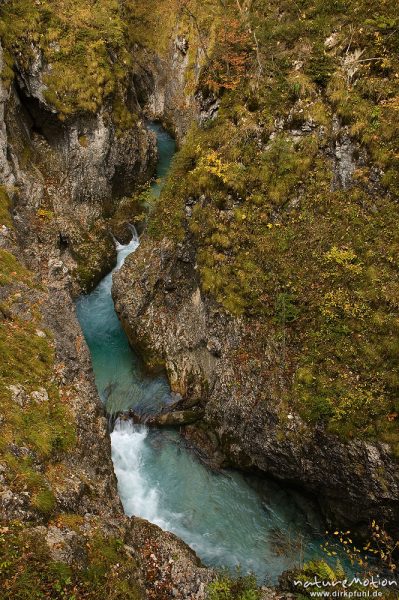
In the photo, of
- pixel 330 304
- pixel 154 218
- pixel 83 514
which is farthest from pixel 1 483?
pixel 154 218

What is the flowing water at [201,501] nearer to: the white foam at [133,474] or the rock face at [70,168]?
the white foam at [133,474]

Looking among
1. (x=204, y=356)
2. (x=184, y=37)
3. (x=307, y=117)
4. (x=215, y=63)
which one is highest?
(x=184, y=37)

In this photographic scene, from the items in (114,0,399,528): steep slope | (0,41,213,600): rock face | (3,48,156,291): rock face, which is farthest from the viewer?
(3,48,156,291): rock face

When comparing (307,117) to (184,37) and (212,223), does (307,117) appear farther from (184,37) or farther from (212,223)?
(184,37)

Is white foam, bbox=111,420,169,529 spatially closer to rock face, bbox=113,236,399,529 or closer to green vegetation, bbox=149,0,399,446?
rock face, bbox=113,236,399,529

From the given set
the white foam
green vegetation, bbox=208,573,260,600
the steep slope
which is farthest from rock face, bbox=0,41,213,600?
the steep slope

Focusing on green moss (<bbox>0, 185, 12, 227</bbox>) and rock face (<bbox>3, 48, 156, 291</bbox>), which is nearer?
green moss (<bbox>0, 185, 12, 227</bbox>)

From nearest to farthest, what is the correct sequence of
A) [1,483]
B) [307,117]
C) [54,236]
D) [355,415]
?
[1,483]
[355,415]
[307,117]
[54,236]

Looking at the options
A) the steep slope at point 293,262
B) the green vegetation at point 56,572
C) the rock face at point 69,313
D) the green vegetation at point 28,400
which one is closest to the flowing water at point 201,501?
the steep slope at point 293,262
